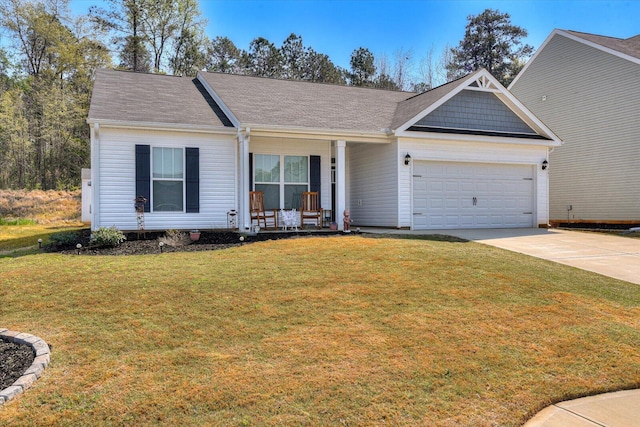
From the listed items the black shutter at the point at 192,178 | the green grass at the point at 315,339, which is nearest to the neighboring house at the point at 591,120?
the green grass at the point at 315,339

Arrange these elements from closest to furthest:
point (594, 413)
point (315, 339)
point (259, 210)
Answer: point (594, 413)
point (315, 339)
point (259, 210)

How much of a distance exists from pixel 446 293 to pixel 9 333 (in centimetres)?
500

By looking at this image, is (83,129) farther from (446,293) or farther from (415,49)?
(446,293)

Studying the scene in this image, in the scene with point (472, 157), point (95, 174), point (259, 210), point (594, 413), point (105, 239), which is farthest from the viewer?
point (472, 157)

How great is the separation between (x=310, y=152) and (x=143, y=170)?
4772 mm

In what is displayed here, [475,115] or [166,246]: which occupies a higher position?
[475,115]

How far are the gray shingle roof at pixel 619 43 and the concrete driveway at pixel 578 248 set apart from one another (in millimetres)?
7893

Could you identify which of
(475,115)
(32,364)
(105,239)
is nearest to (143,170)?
(105,239)

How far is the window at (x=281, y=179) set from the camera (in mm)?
13180

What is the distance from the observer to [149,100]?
41.4 ft

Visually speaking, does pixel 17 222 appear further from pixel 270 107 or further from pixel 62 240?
pixel 270 107

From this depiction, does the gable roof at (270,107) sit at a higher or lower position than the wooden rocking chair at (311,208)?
higher

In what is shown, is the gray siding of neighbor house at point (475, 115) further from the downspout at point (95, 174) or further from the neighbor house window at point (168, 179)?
the downspout at point (95, 174)

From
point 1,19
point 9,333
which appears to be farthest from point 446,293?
point 1,19
